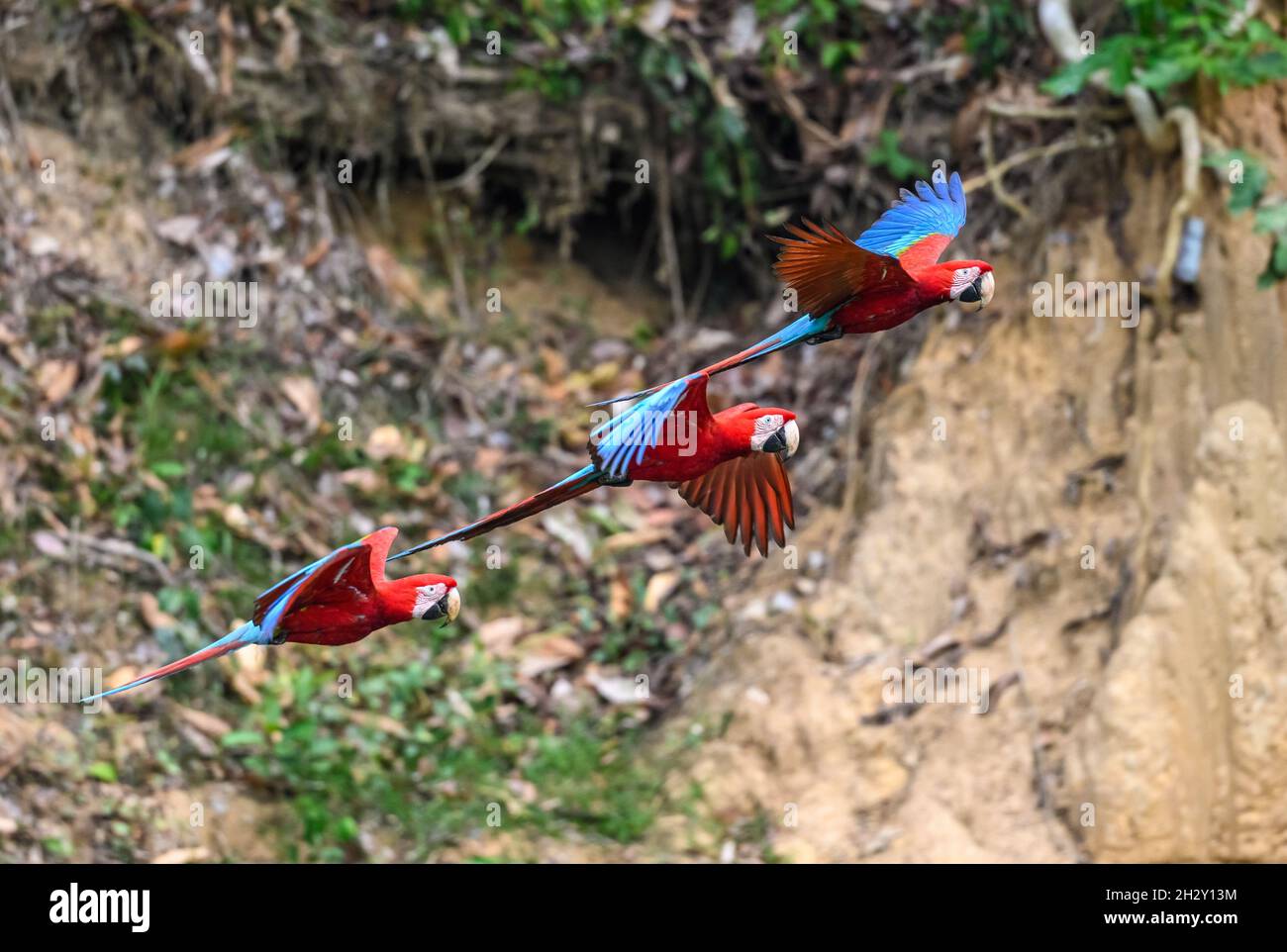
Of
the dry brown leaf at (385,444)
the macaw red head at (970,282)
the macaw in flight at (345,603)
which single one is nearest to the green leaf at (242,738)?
the dry brown leaf at (385,444)

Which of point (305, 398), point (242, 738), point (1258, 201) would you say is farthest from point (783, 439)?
point (305, 398)

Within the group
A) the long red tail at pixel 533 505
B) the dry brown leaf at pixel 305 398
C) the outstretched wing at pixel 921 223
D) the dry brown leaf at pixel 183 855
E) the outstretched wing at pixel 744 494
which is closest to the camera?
the long red tail at pixel 533 505

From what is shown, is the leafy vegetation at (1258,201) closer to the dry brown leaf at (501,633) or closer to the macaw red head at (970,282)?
the dry brown leaf at (501,633)

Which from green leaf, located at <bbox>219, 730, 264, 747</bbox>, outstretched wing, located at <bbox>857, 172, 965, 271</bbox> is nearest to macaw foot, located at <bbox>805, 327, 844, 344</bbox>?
outstretched wing, located at <bbox>857, 172, 965, 271</bbox>

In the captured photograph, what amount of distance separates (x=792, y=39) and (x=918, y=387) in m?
2.06

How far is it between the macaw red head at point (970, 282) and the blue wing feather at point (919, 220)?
23 cm

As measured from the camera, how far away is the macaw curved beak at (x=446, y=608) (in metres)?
1.90

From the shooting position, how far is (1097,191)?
7230 millimetres

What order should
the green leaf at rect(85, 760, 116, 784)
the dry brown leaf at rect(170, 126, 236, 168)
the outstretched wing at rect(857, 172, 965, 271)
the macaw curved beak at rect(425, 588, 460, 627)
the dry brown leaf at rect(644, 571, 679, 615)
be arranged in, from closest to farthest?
1. the macaw curved beak at rect(425, 588, 460, 627)
2. the outstretched wing at rect(857, 172, 965, 271)
3. the green leaf at rect(85, 760, 116, 784)
4. the dry brown leaf at rect(644, 571, 679, 615)
5. the dry brown leaf at rect(170, 126, 236, 168)

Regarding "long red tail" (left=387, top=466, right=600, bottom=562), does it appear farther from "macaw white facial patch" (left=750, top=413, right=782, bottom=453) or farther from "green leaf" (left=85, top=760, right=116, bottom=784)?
"green leaf" (left=85, top=760, right=116, bottom=784)

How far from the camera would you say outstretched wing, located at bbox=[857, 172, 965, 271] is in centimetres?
227

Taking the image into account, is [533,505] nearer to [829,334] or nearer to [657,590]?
[829,334]

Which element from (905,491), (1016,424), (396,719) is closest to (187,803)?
(396,719)

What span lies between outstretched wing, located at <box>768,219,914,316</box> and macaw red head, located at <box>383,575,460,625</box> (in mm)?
565
